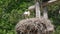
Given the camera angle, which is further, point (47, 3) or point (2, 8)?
point (2, 8)

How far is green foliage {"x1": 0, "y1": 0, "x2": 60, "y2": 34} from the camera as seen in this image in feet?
37.6

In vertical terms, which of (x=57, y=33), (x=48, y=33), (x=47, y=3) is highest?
(x=47, y=3)

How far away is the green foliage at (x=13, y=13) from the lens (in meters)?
11.5

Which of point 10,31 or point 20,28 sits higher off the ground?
point 20,28

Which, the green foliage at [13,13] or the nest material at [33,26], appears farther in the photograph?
the green foliage at [13,13]

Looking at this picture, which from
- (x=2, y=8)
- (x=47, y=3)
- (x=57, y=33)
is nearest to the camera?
(x=47, y=3)

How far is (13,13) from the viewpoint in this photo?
1166 cm

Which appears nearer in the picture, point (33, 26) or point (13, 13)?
point (33, 26)

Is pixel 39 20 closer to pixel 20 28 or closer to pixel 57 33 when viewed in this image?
pixel 20 28

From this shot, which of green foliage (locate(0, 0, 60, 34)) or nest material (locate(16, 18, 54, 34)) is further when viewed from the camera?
green foliage (locate(0, 0, 60, 34))

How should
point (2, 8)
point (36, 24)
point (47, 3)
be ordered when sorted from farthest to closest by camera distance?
point (2, 8)
point (47, 3)
point (36, 24)

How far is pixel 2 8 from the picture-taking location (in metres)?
12.2

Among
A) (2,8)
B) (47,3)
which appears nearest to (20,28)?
(47,3)

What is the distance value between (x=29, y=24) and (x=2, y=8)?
681cm
